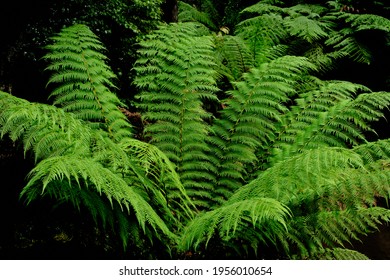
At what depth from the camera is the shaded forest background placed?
222cm

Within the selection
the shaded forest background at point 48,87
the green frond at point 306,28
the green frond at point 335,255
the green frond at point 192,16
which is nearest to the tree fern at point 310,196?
the green frond at point 335,255

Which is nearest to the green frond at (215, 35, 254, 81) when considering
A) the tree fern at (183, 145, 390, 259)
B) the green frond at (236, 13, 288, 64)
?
the green frond at (236, 13, 288, 64)

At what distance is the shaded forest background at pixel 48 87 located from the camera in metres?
2.22

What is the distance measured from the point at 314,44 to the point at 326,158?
10.00 feet

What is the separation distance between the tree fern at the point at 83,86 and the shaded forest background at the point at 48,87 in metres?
0.22

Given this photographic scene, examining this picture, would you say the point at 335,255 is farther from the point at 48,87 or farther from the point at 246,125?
the point at 48,87

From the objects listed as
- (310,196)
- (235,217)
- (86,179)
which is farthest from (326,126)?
(86,179)

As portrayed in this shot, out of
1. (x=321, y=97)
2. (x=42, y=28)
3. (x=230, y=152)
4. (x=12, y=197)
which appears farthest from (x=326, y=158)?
(x=42, y=28)

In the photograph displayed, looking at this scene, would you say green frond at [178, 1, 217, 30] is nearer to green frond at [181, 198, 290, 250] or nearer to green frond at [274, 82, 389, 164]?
green frond at [274, 82, 389, 164]

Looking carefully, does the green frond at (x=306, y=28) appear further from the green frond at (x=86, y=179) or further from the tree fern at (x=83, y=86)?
the green frond at (x=86, y=179)

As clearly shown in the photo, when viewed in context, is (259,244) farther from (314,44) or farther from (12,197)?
(314,44)

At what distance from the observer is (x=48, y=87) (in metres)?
3.32

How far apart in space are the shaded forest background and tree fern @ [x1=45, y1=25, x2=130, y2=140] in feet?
0.71

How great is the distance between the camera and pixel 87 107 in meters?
2.91
